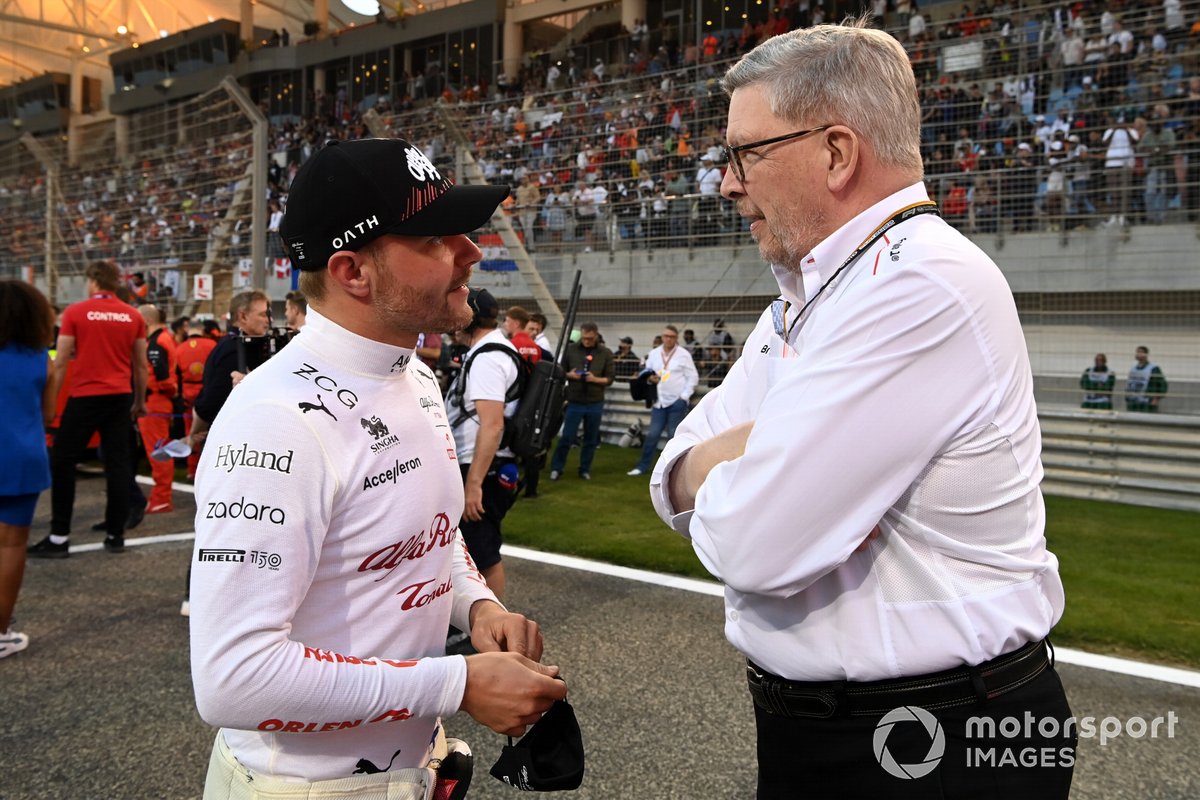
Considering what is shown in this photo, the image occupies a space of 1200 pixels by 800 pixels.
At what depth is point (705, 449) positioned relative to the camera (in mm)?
1477

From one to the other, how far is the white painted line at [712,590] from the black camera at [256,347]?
7.53 feet

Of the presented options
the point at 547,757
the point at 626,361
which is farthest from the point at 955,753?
the point at 626,361

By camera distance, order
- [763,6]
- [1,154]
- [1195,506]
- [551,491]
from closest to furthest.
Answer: [1195,506] < [551,491] < [1,154] < [763,6]

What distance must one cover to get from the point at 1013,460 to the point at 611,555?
5.19 m

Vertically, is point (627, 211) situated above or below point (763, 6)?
below

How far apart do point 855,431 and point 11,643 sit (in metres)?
4.58

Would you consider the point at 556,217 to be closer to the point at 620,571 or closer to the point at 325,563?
the point at 620,571

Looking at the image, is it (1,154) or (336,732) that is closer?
(336,732)

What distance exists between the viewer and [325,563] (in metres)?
1.38

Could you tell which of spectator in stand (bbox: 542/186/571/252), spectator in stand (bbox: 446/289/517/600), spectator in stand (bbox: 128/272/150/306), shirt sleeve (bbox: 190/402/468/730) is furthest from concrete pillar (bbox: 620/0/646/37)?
shirt sleeve (bbox: 190/402/468/730)

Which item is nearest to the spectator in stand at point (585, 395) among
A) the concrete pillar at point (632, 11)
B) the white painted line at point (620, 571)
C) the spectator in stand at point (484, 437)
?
the white painted line at point (620, 571)

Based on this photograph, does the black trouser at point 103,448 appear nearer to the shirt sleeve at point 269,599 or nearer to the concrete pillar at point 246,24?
the shirt sleeve at point 269,599

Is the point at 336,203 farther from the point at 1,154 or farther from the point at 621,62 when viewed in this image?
the point at 621,62

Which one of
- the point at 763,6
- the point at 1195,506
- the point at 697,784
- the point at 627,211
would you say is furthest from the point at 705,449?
the point at 763,6
